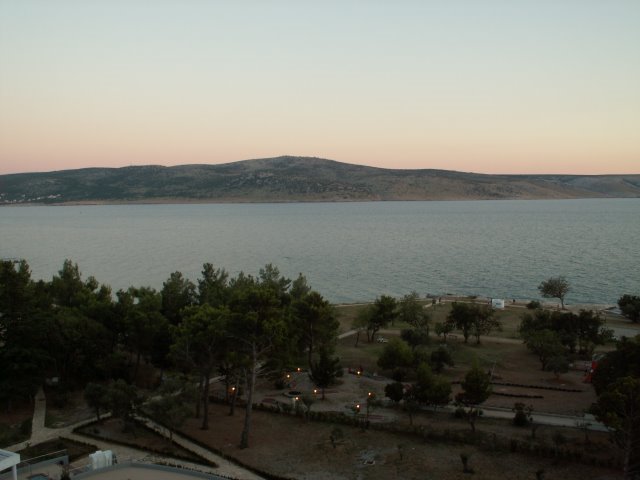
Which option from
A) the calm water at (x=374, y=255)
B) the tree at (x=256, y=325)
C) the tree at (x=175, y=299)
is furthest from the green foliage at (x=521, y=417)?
the calm water at (x=374, y=255)

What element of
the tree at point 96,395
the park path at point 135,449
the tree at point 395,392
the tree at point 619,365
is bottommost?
the park path at point 135,449

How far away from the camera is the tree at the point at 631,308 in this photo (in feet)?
197

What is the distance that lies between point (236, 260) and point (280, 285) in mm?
64079

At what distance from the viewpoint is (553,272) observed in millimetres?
97938

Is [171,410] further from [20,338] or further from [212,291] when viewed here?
[212,291]

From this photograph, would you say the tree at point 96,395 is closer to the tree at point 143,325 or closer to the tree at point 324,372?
the tree at point 143,325

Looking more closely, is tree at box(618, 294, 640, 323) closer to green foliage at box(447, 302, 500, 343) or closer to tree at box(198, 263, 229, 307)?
green foliage at box(447, 302, 500, 343)

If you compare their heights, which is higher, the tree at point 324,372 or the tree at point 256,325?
the tree at point 256,325

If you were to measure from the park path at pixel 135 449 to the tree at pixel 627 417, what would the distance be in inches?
637

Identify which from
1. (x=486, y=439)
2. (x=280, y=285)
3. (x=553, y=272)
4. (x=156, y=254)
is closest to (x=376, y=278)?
(x=553, y=272)

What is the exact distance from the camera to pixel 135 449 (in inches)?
1107

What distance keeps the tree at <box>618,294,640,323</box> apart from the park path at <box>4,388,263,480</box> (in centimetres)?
5174

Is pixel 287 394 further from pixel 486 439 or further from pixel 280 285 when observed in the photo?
pixel 280 285

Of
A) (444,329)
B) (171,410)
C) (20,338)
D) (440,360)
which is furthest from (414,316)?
(20,338)
